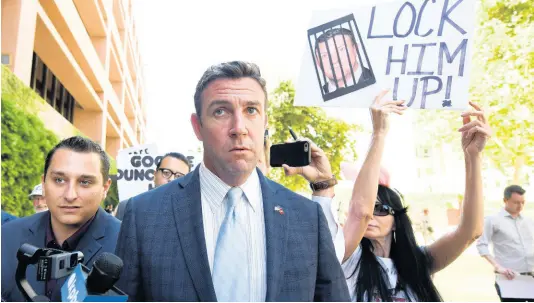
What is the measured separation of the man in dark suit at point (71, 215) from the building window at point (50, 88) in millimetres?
18799

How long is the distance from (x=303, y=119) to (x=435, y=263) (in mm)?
19393

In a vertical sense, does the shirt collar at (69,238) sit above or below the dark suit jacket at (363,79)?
below

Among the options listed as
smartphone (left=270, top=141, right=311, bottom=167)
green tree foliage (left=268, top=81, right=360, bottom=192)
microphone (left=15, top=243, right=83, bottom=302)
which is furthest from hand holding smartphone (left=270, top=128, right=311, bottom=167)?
green tree foliage (left=268, top=81, right=360, bottom=192)

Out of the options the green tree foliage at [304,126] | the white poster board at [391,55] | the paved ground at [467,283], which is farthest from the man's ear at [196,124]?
the green tree foliage at [304,126]

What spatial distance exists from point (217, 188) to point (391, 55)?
1.83 metres

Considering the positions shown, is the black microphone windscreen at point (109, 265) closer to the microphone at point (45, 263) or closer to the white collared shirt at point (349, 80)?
the microphone at point (45, 263)

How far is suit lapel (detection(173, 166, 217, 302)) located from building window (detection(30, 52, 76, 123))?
19780 mm

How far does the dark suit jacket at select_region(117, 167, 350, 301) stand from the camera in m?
1.69

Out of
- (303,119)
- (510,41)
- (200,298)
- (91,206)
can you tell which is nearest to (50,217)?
(91,206)

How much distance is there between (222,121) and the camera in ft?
5.75

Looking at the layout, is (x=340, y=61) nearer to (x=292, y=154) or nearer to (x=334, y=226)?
(x=292, y=154)

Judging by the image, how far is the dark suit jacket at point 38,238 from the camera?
2452 mm

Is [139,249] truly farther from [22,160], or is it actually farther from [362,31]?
[22,160]

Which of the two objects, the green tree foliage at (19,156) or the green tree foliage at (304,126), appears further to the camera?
the green tree foliage at (304,126)
